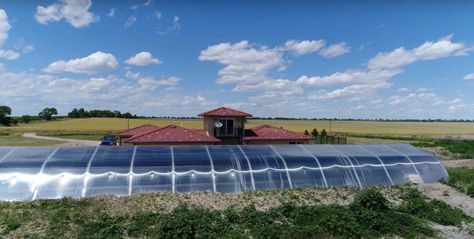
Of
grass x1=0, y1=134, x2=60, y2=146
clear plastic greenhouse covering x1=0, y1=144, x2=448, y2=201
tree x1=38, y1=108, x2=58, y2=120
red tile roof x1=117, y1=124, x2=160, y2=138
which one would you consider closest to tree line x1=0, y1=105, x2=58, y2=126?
tree x1=38, y1=108, x2=58, y2=120


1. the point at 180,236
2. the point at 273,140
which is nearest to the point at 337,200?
the point at 180,236

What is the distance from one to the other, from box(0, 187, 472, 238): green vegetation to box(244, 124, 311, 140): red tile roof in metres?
16.4

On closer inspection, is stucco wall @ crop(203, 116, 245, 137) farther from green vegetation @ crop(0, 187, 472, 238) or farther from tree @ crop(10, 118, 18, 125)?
tree @ crop(10, 118, 18, 125)

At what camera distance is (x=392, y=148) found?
21.4 meters

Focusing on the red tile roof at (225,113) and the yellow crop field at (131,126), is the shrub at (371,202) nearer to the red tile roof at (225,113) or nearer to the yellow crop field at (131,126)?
the red tile roof at (225,113)

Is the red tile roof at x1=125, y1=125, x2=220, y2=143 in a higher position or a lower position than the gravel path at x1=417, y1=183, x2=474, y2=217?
higher

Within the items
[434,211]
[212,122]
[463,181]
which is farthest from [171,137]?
[434,211]

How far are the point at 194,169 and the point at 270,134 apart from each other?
52.3ft

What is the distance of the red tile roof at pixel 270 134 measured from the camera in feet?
100

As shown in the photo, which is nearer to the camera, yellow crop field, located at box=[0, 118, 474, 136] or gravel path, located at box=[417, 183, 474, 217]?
gravel path, located at box=[417, 183, 474, 217]

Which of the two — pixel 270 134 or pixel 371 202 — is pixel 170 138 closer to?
pixel 270 134

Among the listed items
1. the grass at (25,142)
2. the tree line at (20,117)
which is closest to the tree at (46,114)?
the tree line at (20,117)

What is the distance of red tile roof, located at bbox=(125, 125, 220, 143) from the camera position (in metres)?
26.3

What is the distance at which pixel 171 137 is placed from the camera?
88.0 feet
